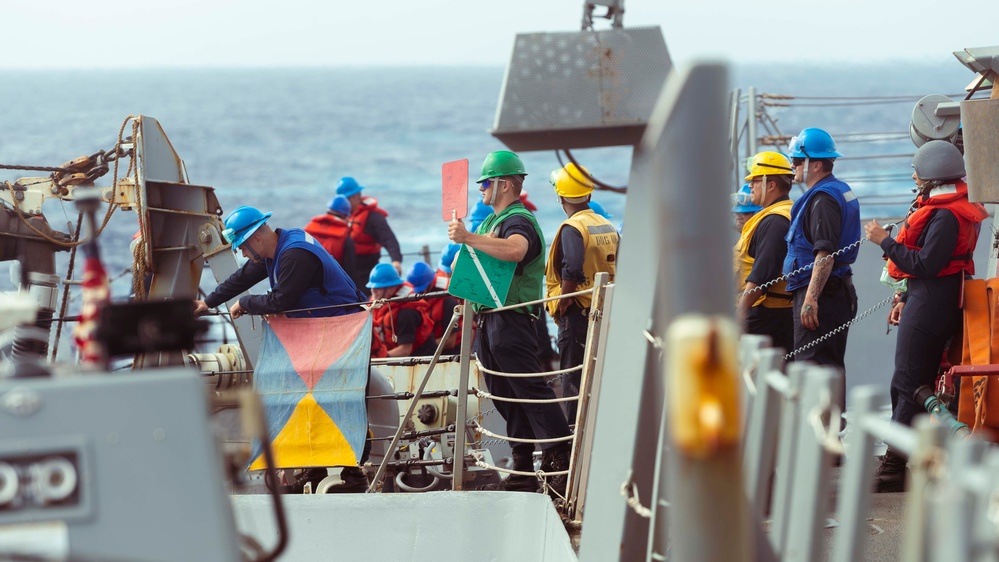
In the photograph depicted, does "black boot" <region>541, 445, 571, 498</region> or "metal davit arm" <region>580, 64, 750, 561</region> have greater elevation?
"metal davit arm" <region>580, 64, 750, 561</region>

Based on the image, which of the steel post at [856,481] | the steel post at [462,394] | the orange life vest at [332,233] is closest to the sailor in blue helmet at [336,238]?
the orange life vest at [332,233]

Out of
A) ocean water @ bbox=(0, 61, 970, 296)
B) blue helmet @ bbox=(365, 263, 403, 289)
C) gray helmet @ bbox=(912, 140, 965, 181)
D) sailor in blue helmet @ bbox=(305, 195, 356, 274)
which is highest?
ocean water @ bbox=(0, 61, 970, 296)

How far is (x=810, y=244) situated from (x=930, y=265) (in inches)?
25.4

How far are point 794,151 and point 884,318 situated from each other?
561 cm

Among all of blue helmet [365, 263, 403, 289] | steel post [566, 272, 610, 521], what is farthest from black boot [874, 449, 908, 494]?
blue helmet [365, 263, 403, 289]

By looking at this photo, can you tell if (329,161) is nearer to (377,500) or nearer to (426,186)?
(426,186)

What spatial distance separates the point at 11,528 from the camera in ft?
7.25

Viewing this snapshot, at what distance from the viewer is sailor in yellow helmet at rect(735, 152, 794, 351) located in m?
6.30

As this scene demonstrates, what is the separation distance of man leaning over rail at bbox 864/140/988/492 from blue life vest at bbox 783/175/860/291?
11.1 inches

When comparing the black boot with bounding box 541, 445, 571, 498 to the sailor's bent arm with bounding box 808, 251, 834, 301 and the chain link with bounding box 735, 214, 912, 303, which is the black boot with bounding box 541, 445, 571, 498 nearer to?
the chain link with bounding box 735, 214, 912, 303

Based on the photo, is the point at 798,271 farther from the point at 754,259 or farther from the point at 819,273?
the point at 754,259

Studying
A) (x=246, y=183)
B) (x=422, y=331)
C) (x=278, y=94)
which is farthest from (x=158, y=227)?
(x=278, y=94)

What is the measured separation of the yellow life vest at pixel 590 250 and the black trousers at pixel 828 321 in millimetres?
1089

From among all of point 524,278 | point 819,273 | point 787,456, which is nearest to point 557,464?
point 524,278
